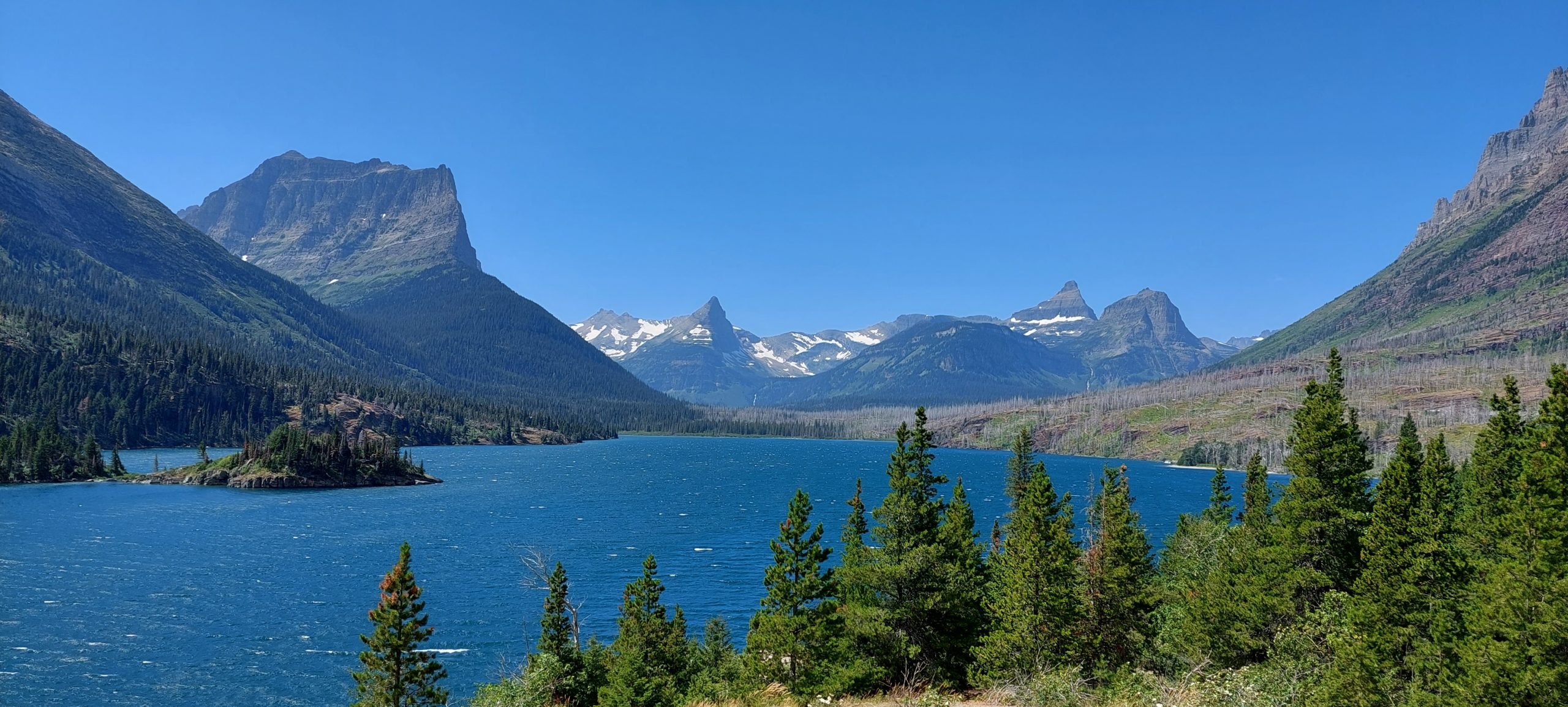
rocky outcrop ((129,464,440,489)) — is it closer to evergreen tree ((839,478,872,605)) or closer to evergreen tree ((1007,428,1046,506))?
evergreen tree ((1007,428,1046,506))

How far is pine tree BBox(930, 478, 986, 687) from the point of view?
50469mm

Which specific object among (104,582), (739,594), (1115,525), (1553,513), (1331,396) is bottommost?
(739,594)

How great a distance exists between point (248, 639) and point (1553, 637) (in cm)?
A: 9249

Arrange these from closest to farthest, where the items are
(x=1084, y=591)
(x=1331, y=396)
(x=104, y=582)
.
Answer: (x=1331, y=396) < (x=1084, y=591) < (x=104, y=582)

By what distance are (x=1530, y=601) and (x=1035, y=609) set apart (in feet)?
79.0

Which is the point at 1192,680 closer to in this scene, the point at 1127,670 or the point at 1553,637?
the point at 1127,670

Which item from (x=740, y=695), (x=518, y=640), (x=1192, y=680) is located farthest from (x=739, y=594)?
(x=1192, y=680)

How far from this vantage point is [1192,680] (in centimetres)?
4112

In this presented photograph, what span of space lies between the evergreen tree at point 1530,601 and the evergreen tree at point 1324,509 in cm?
1302

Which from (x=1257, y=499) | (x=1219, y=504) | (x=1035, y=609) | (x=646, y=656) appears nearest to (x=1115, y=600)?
(x=1035, y=609)

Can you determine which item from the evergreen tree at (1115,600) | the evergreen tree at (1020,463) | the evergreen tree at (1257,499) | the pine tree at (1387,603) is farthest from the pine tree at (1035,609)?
the evergreen tree at (1020,463)

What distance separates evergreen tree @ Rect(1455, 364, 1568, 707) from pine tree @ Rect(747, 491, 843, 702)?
2959cm

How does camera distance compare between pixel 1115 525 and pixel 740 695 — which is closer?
pixel 740 695

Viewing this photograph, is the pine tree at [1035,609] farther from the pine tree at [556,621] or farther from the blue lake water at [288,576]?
the blue lake water at [288,576]
